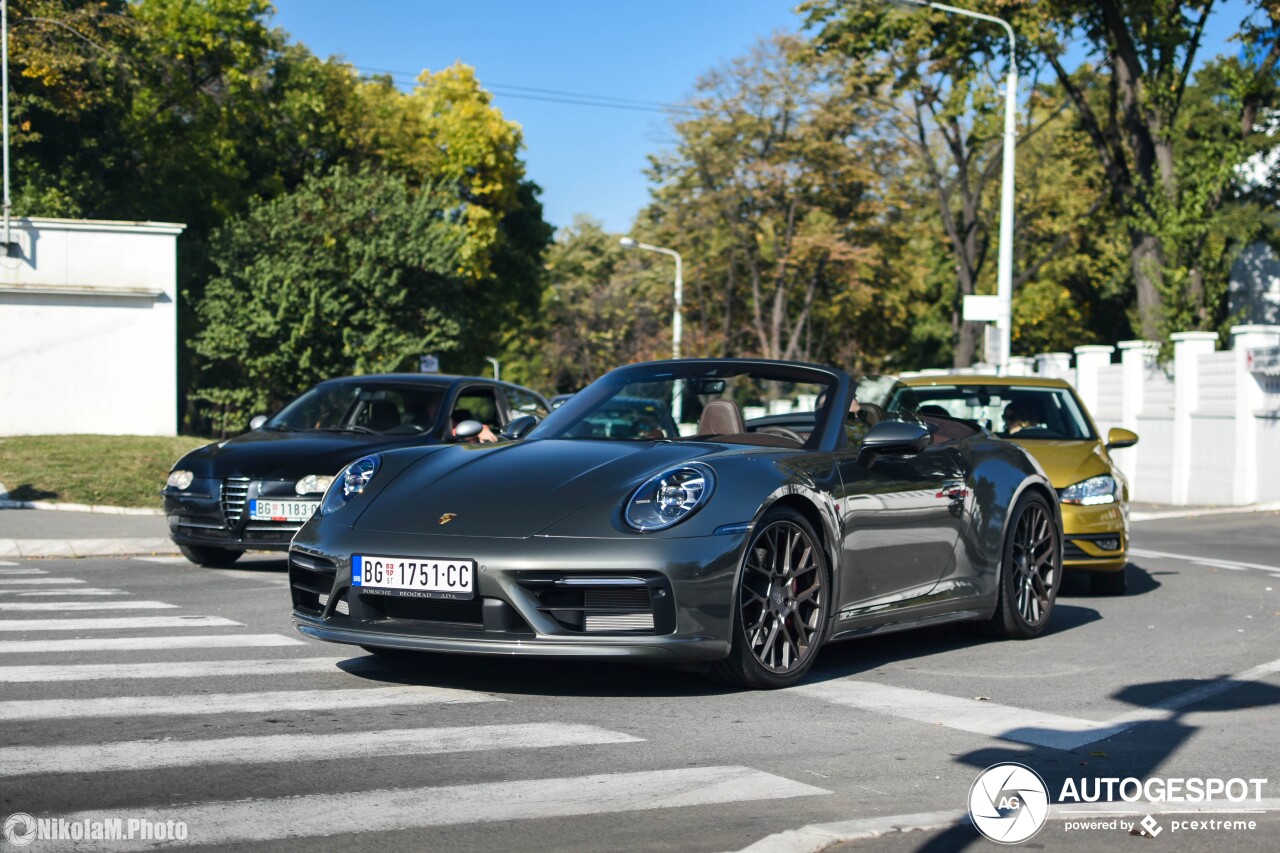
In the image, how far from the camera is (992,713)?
629cm

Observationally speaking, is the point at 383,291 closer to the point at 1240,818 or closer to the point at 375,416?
the point at 375,416

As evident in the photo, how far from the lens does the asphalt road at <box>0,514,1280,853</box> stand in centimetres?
433

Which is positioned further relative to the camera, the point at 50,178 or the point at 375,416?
the point at 50,178

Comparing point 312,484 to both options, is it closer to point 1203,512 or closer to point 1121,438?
point 1121,438

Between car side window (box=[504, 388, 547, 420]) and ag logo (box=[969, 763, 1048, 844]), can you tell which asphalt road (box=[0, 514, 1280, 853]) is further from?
car side window (box=[504, 388, 547, 420])

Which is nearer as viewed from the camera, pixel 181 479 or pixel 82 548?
pixel 181 479

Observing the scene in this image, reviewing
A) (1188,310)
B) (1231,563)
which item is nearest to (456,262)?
(1188,310)

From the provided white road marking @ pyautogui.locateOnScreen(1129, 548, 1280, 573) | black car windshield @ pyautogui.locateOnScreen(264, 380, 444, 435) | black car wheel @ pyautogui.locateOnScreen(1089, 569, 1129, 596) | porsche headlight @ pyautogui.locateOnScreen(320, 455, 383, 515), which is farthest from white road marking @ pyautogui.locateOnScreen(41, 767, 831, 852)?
white road marking @ pyautogui.locateOnScreen(1129, 548, 1280, 573)

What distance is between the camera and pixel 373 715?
587cm

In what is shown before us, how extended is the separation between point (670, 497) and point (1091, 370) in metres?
27.3

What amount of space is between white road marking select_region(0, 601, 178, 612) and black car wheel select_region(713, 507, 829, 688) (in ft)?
14.6

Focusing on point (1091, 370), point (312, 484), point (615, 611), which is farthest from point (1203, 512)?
point (615, 611)

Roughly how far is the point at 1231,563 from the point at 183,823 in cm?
1273

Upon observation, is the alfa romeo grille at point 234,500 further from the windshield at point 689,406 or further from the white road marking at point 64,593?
the windshield at point 689,406
